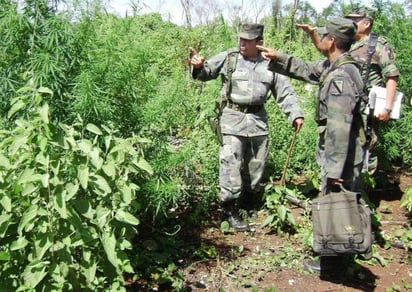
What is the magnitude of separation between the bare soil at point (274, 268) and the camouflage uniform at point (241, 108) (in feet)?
1.60

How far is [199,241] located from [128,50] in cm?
188

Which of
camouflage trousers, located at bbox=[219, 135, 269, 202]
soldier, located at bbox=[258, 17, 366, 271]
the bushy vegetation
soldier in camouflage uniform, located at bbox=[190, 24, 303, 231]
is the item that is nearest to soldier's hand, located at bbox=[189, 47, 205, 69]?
soldier in camouflage uniform, located at bbox=[190, 24, 303, 231]

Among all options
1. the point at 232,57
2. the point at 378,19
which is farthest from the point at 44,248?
the point at 378,19

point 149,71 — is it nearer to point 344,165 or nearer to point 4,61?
point 4,61

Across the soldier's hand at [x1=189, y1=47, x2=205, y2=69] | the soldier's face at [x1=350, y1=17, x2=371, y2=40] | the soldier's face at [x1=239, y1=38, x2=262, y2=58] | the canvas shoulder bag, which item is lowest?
the canvas shoulder bag

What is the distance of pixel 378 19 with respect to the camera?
6.02 metres

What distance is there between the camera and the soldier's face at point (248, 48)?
15.3 feet

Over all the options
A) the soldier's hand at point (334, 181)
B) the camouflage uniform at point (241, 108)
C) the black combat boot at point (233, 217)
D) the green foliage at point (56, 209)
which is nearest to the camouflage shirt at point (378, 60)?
the camouflage uniform at point (241, 108)

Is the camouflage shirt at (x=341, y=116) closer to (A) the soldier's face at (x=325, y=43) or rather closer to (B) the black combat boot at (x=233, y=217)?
(A) the soldier's face at (x=325, y=43)

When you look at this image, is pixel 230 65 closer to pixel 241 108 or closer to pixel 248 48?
pixel 248 48

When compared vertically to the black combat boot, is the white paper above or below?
above

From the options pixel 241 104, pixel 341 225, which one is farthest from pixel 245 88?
pixel 341 225

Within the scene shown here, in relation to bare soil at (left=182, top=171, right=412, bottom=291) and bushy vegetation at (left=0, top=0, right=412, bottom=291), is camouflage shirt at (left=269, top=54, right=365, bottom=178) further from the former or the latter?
bushy vegetation at (left=0, top=0, right=412, bottom=291)

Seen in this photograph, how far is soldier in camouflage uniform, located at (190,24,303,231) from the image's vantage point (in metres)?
4.71
